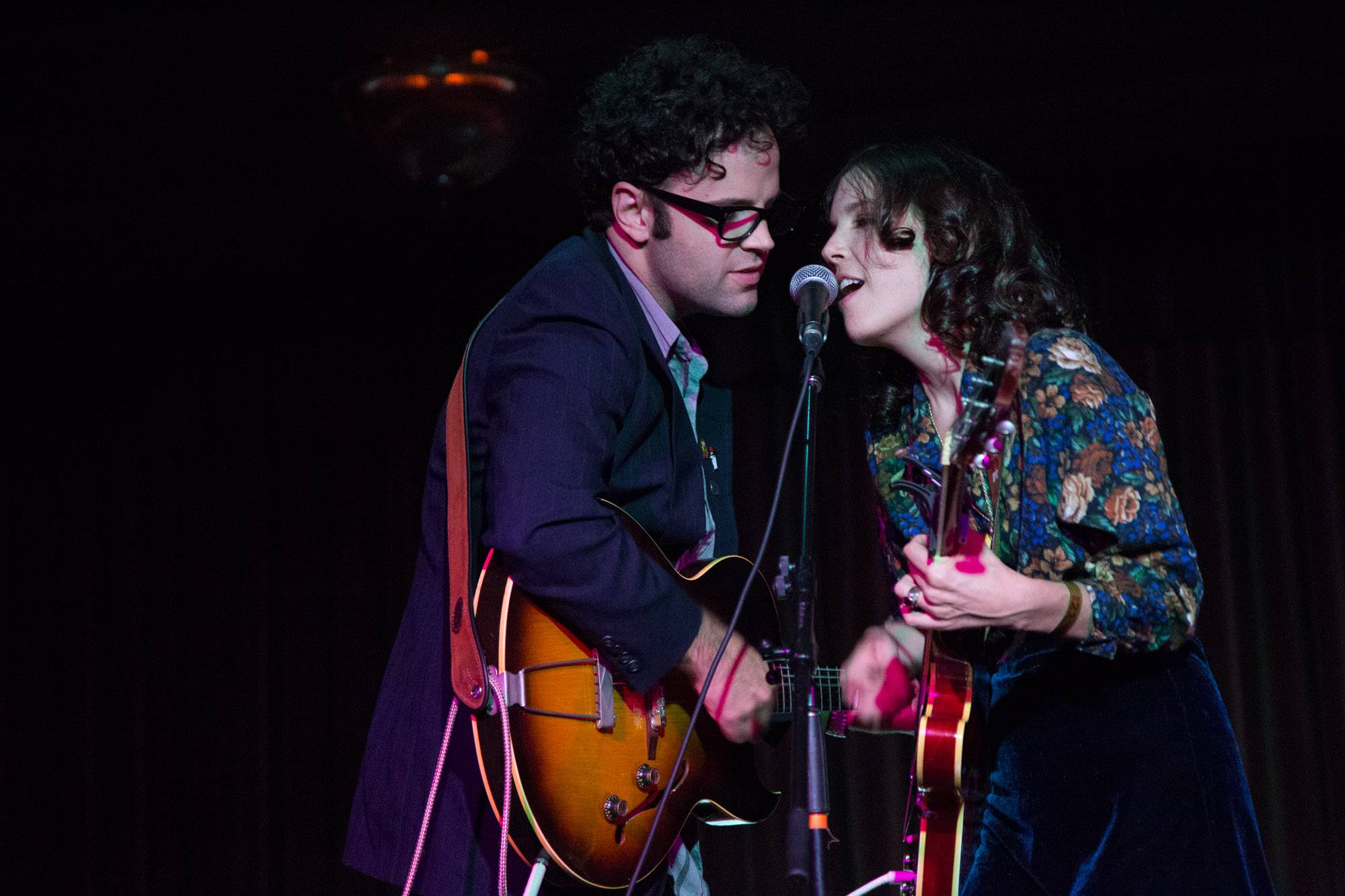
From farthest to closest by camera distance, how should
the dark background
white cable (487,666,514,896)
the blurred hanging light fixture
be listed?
the blurred hanging light fixture < the dark background < white cable (487,666,514,896)

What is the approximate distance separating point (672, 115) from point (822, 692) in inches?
49.0

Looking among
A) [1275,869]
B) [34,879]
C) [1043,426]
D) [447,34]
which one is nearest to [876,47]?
[447,34]

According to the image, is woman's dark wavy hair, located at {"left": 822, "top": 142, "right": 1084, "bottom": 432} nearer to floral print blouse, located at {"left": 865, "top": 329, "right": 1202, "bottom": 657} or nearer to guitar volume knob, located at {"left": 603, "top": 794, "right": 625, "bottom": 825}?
floral print blouse, located at {"left": 865, "top": 329, "right": 1202, "bottom": 657}

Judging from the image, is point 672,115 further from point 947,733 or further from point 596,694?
point 947,733

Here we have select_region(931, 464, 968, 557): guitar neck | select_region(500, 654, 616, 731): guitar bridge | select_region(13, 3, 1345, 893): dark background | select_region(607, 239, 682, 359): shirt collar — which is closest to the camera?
select_region(931, 464, 968, 557): guitar neck

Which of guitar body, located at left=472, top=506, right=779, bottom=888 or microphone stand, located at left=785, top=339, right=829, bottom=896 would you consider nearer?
microphone stand, located at left=785, top=339, right=829, bottom=896

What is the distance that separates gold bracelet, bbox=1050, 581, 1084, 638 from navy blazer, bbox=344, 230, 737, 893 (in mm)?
629

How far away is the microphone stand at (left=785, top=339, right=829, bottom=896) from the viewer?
1642 mm

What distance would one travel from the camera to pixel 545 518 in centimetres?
196

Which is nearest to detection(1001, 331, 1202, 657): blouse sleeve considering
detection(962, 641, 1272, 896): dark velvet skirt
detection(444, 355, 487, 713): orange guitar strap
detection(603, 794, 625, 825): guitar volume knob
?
detection(962, 641, 1272, 896): dark velvet skirt

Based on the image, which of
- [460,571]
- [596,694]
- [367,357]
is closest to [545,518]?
[460,571]

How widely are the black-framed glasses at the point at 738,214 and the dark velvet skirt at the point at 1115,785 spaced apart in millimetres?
1027

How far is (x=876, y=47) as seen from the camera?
4715mm

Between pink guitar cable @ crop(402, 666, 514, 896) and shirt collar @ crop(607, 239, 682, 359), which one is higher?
shirt collar @ crop(607, 239, 682, 359)
